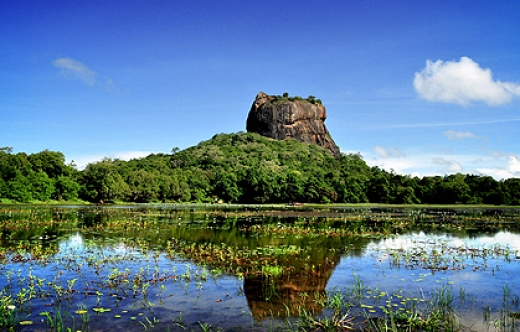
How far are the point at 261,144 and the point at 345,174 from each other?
4874 centimetres

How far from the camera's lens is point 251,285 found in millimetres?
14602

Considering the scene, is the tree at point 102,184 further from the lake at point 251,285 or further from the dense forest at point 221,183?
the lake at point 251,285

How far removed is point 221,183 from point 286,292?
109686mm

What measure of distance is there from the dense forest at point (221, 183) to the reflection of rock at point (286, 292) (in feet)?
262

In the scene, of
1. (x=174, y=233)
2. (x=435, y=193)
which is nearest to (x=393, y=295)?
(x=174, y=233)

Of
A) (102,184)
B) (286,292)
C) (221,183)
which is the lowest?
(286,292)

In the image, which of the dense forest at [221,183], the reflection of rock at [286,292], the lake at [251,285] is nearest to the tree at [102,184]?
the dense forest at [221,183]

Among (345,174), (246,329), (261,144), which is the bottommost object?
(246,329)

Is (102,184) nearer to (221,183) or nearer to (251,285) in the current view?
(221,183)

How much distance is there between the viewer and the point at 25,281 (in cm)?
1422

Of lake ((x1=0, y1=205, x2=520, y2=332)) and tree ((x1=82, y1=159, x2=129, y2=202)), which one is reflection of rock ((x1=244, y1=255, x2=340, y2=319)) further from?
tree ((x1=82, y1=159, x2=129, y2=202))

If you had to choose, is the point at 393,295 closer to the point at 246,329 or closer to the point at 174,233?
the point at 246,329

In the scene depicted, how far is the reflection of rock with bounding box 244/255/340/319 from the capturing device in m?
11.8

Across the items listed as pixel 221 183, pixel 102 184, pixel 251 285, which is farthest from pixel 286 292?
pixel 221 183
